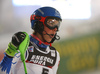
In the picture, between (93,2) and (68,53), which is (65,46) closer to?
(68,53)

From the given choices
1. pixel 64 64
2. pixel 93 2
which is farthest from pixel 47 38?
pixel 93 2

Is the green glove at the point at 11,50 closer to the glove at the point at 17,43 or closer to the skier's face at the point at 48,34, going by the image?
the glove at the point at 17,43

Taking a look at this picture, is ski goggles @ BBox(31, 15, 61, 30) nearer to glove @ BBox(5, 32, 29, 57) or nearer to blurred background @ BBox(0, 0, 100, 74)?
glove @ BBox(5, 32, 29, 57)

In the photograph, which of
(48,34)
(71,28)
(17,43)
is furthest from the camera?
(71,28)

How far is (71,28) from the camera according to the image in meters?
5.70

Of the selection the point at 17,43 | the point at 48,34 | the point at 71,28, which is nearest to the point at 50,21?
the point at 48,34

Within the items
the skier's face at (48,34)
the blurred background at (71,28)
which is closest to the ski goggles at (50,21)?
the skier's face at (48,34)

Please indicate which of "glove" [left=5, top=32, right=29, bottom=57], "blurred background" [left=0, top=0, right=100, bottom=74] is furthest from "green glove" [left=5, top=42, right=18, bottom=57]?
"blurred background" [left=0, top=0, right=100, bottom=74]

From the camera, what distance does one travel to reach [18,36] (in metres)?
1.76

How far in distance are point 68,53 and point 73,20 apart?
2.88 ft

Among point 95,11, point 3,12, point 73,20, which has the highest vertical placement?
point 95,11

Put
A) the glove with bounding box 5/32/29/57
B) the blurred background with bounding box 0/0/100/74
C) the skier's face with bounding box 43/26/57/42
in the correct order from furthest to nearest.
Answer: the blurred background with bounding box 0/0/100/74, the skier's face with bounding box 43/26/57/42, the glove with bounding box 5/32/29/57

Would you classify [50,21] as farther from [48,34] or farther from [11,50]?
[11,50]

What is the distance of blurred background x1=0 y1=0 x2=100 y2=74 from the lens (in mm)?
4793
